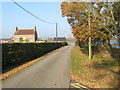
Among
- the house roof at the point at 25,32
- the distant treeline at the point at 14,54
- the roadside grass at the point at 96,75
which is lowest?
the roadside grass at the point at 96,75

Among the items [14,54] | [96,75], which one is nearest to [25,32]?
[14,54]

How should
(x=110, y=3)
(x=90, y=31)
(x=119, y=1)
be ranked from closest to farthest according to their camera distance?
(x=110, y=3)
(x=119, y=1)
(x=90, y=31)

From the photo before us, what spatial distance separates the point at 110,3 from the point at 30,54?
988 centimetres

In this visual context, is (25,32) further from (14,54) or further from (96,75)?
(96,75)

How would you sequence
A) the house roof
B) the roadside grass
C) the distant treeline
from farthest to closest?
the house roof → the distant treeline → the roadside grass

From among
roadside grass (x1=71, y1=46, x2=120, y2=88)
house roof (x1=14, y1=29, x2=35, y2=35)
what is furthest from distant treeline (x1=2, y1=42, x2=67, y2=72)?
house roof (x1=14, y1=29, x2=35, y2=35)

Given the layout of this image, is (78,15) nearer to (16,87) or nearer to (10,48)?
(10,48)

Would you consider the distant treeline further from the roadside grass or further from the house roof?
the house roof

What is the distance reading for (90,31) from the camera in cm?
848

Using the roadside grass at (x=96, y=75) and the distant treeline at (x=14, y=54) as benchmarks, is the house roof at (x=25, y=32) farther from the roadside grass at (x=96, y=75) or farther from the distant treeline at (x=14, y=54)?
the roadside grass at (x=96, y=75)

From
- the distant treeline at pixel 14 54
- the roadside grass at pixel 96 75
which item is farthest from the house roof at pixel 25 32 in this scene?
the roadside grass at pixel 96 75

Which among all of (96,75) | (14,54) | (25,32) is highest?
(25,32)

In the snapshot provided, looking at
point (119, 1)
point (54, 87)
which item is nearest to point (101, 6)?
point (119, 1)

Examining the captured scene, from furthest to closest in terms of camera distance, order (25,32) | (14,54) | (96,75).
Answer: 1. (25,32)
2. (14,54)
3. (96,75)
